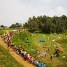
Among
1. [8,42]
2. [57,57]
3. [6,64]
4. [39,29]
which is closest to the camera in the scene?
[6,64]

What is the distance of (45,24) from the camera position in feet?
302

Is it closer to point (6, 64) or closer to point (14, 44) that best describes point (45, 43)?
point (14, 44)

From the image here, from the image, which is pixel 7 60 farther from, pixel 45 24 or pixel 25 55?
pixel 45 24

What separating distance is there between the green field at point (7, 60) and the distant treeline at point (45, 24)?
4042 centimetres

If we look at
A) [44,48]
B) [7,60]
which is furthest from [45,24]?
[7,60]

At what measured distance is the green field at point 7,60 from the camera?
4499 cm

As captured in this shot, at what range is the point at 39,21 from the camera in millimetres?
96062

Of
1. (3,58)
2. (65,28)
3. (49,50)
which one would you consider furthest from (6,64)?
(65,28)

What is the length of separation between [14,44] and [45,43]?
1250 centimetres

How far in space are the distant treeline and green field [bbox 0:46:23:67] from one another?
40.4m

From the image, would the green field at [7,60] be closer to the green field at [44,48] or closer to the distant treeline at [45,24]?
the green field at [44,48]

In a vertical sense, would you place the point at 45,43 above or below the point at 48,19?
below

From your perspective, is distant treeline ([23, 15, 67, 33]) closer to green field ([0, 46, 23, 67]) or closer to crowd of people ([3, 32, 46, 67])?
crowd of people ([3, 32, 46, 67])

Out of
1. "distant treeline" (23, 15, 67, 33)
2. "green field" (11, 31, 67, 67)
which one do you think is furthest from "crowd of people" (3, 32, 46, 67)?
"distant treeline" (23, 15, 67, 33)
